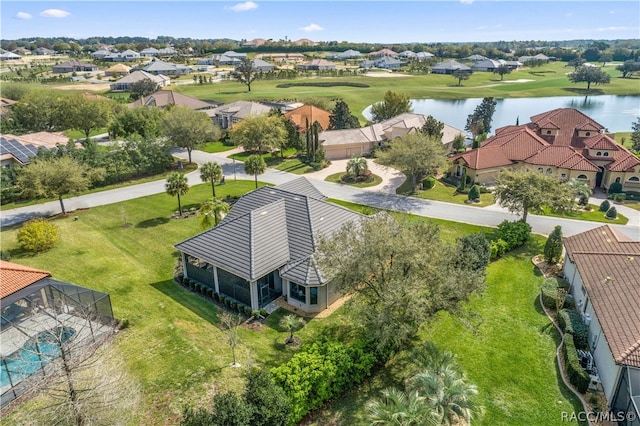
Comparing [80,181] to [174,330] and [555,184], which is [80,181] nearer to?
[174,330]

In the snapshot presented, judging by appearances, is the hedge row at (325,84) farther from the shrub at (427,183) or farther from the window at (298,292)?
the window at (298,292)

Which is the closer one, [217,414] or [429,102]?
[217,414]

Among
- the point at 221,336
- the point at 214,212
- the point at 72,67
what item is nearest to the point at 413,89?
the point at 214,212

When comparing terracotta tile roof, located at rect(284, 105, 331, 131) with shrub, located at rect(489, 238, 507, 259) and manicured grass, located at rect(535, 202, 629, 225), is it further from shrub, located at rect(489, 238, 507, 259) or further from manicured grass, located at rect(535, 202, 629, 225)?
shrub, located at rect(489, 238, 507, 259)

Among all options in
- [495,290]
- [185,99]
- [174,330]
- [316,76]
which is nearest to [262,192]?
[174,330]

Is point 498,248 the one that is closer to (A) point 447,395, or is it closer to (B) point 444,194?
(B) point 444,194

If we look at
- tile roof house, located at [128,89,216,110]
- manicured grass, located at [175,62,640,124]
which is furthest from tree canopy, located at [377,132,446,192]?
tile roof house, located at [128,89,216,110]

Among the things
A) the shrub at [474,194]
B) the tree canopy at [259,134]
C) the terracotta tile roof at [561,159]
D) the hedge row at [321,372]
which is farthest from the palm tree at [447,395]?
the tree canopy at [259,134]
